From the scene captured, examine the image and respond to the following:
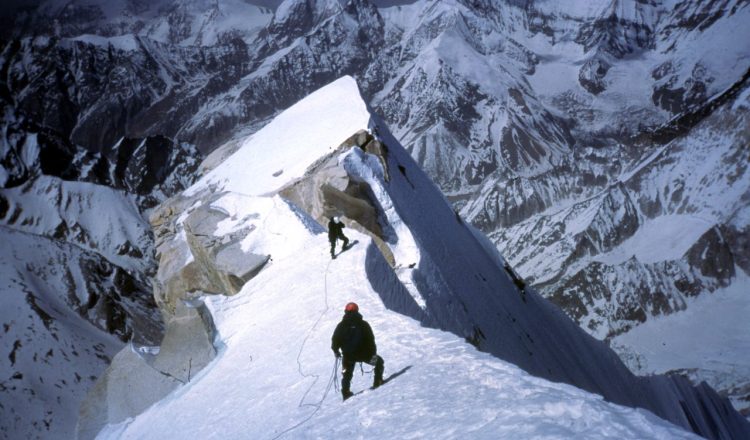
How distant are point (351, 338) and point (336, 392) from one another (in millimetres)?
1376

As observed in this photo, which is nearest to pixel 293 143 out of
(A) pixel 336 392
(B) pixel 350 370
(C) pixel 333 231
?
(C) pixel 333 231

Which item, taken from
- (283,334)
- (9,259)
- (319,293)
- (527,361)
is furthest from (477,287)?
(9,259)

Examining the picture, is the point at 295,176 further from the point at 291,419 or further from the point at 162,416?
the point at 291,419

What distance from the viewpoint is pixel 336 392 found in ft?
35.5

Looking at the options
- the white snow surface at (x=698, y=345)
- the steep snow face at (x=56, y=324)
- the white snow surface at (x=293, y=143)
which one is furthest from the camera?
the white snow surface at (x=698, y=345)

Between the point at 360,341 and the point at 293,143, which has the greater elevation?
the point at 293,143

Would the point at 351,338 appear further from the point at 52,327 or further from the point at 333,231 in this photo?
the point at 52,327

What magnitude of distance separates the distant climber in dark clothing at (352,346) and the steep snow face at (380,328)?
0.36m

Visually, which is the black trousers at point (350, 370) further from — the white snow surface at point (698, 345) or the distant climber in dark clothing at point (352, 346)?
the white snow surface at point (698, 345)

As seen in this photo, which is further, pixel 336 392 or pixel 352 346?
pixel 336 392

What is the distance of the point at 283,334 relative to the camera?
1510cm

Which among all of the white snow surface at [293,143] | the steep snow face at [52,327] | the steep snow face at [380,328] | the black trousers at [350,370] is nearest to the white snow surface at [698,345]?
the steep snow face at [52,327]

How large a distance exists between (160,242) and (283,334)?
2076 centimetres

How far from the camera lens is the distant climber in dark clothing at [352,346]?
32.9ft
